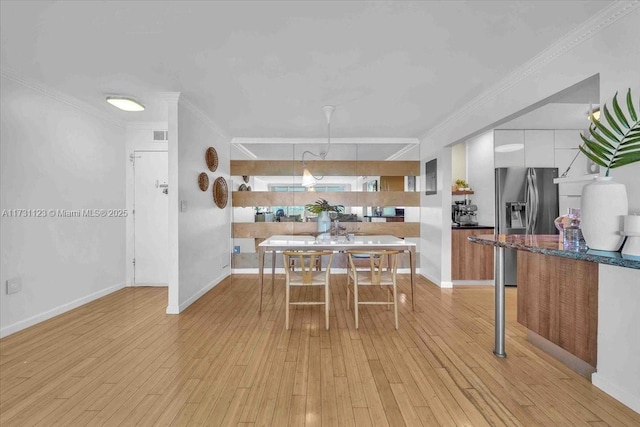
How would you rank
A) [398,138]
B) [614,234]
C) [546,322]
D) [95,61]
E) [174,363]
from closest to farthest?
[614,234]
[174,363]
[546,322]
[95,61]
[398,138]

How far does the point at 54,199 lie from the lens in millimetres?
3533

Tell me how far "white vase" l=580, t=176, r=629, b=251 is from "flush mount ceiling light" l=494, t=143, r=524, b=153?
3.44 metres

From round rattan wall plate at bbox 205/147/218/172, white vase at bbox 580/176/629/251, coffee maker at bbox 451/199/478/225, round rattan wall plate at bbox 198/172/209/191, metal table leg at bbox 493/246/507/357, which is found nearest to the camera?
white vase at bbox 580/176/629/251

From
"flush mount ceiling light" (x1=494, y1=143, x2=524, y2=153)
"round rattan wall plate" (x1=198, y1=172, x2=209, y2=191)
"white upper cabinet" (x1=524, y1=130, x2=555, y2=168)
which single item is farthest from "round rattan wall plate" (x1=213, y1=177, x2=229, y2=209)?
"white upper cabinet" (x1=524, y1=130, x2=555, y2=168)

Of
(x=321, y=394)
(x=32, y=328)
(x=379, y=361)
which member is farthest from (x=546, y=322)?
(x=32, y=328)

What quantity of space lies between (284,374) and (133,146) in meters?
4.23

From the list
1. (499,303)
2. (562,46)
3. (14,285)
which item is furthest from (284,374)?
(562,46)

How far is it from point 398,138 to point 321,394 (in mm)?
4696

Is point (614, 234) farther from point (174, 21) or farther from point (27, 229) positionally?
point (27, 229)

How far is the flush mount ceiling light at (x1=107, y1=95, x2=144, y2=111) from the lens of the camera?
3.55 m

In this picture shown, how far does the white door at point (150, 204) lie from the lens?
479 centimetres

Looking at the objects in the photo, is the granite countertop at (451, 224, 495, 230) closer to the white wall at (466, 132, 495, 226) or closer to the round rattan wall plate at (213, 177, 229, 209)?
the white wall at (466, 132, 495, 226)

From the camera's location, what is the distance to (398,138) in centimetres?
571

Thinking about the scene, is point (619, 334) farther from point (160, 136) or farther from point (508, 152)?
point (160, 136)
